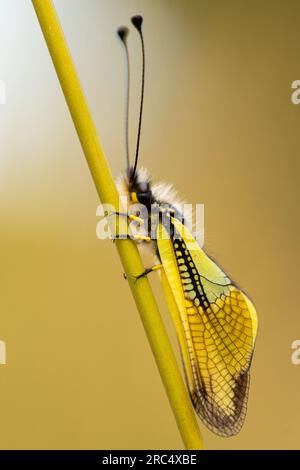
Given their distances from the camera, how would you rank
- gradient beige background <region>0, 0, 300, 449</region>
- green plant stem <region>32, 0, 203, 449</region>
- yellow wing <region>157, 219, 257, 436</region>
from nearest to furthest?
green plant stem <region>32, 0, 203, 449</region> → yellow wing <region>157, 219, 257, 436</region> → gradient beige background <region>0, 0, 300, 449</region>

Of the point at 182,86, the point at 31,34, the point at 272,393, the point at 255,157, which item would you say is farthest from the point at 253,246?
the point at 31,34

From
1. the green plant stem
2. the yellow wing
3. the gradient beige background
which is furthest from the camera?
the gradient beige background

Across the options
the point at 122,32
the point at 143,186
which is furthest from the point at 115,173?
the point at 122,32

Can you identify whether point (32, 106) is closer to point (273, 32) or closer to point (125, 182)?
point (273, 32)

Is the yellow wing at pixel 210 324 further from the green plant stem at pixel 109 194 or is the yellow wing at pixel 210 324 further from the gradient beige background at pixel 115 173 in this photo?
the gradient beige background at pixel 115 173

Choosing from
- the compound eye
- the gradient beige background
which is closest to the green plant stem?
the compound eye

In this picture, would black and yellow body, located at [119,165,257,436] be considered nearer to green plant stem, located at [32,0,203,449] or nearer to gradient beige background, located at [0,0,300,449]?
green plant stem, located at [32,0,203,449]
